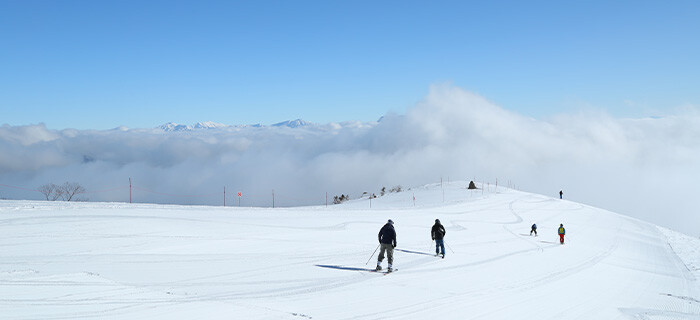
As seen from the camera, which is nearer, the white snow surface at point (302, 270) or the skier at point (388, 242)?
the white snow surface at point (302, 270)

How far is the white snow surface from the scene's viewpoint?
1212cm

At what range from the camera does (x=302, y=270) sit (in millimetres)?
17000

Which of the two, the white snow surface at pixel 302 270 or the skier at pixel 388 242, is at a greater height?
the skier at pixel 388 242

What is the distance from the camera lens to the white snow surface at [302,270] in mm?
12117

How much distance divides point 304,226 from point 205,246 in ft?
30.8

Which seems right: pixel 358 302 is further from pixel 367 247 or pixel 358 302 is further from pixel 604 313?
pixel 367 247

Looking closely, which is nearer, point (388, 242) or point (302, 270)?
point (388, 242)

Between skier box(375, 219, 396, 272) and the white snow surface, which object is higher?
skier box(375, 219, 396, 272)

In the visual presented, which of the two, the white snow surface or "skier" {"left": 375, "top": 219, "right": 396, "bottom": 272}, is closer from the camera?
the white snow surface

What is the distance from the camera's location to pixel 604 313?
45.5 feet

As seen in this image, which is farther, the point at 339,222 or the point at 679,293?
the point at 339,222

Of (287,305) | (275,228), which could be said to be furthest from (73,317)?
(275,228)

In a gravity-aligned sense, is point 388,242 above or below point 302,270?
above

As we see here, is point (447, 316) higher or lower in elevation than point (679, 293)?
higher
